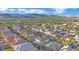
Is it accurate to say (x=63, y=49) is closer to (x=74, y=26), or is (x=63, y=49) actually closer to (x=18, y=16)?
(x=74, y=26)

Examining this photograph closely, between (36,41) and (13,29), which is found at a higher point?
(13,29)

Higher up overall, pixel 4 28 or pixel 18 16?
pixel 18 16
